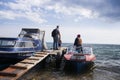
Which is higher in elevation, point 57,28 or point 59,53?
point 57,28

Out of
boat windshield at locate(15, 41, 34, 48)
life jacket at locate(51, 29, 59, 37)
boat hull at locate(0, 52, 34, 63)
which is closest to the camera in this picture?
boat hull at locate(0, 52, 34, 63)

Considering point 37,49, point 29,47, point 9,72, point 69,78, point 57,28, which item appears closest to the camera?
point 9,72

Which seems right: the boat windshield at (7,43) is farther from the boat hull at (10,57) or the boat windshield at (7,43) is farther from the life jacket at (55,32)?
the life jacket at (55,32)

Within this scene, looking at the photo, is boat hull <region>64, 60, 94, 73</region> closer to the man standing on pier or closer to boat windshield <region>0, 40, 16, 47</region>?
boat windshield <region>0, 40, 16, 47</region>

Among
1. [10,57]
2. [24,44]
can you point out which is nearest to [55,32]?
[24,44]

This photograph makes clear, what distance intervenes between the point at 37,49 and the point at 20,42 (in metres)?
3.06

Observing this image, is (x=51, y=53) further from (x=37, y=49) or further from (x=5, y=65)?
(x=5, y=65)

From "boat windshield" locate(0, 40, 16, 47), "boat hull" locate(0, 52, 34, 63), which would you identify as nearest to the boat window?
"boat windshield" locate(0, 40, 16, 47)

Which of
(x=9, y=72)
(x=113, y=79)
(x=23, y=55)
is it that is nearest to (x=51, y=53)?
(x=23, y=55)

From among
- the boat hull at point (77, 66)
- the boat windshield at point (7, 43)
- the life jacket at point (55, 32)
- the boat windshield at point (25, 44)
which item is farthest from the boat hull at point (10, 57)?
the life jacket at point (55, 32)

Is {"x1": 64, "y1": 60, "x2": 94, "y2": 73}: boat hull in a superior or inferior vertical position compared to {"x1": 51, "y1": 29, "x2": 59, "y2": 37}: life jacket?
inferior

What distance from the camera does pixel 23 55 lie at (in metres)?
18.3

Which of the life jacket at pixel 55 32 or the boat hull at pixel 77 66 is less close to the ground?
the life jacket at pixel 55 32

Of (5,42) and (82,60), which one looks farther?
(5,42)
